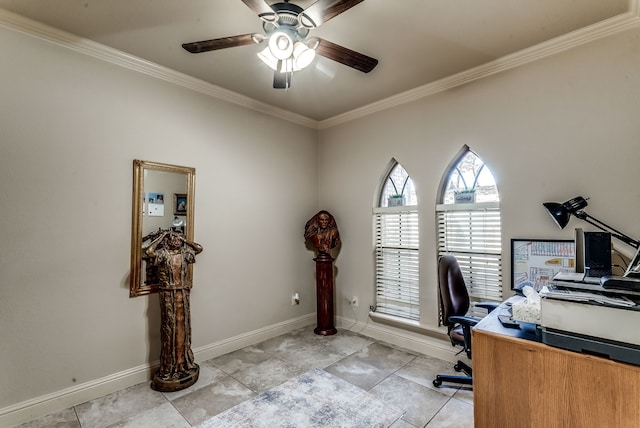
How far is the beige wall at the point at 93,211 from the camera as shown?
6.97 feet

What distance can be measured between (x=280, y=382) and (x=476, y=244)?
2229 millimetres

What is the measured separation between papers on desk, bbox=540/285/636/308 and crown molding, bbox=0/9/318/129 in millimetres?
3246

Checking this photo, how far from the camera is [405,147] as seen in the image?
337cm

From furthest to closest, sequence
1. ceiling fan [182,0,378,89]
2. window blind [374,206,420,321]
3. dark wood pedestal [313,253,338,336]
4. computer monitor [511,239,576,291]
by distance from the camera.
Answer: dark wood pedestal [313,253,338,336], window blind [374,206,420,321], computer monitor [511,239,576,291], ceiling fan [182,0,378,89]

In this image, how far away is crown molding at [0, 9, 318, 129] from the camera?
2133mm

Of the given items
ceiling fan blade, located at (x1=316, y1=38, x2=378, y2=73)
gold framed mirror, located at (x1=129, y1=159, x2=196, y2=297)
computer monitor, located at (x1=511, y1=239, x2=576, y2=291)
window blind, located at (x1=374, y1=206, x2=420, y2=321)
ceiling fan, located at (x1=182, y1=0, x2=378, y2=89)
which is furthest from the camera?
window blind, located at (x1=374, y1=206, x2=420, y2=321)

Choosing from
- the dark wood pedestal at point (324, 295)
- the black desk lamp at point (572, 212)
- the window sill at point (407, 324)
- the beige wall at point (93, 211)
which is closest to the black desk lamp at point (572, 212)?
the black desk lamp at point (572, 212)

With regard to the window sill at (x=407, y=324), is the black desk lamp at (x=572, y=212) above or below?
above

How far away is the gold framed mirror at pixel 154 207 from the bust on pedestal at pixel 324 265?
1.51m

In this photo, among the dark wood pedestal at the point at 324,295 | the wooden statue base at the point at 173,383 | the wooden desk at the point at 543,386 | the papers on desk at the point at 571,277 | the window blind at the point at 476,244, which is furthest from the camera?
the dark wood pedestal at the point at 324,295

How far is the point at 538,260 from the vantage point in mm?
2457

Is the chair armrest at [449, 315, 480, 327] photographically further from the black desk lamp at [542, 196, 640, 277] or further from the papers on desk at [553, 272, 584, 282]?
the black desk lamp at [542, 196, 640, 277]

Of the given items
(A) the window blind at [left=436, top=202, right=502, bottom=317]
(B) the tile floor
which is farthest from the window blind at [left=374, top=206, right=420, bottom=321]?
(B) the tile floor

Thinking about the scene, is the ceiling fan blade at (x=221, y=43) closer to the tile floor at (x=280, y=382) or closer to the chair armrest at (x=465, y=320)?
the chair armrest at (x=465, y=320)
